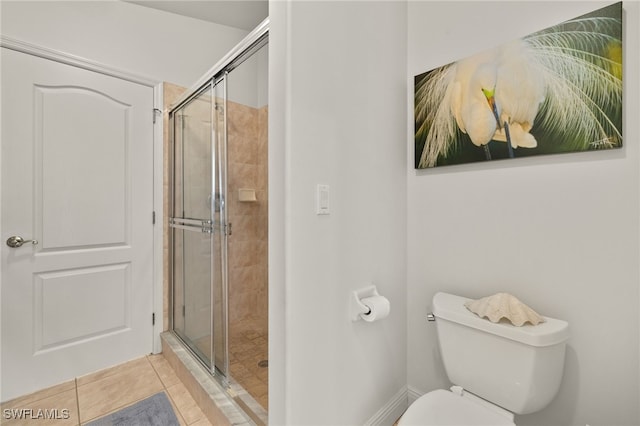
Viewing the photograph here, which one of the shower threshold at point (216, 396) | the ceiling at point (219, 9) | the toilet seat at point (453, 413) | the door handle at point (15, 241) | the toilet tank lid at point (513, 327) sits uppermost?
the ceiling at point (219, 9)

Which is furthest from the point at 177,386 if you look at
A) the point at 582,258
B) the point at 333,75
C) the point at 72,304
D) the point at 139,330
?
the point at 582,258

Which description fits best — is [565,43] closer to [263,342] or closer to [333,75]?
[333,75]

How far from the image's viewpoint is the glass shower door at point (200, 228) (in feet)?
5.67

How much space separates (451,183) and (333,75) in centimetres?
80

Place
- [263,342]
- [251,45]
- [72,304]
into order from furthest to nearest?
[72,304]
[263,342]
[251,45]

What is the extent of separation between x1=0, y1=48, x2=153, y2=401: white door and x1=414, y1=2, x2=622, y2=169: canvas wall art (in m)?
2.04

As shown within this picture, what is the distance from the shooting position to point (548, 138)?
1.13 m

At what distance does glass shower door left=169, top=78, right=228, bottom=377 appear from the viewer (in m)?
1.73

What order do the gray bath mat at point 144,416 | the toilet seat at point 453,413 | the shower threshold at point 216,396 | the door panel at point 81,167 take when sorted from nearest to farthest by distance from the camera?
the toilet seat at point 453,413 < the shower threshold at point 216,396 < the gray bath mat at point 144,416 < the door panel at point 81,167

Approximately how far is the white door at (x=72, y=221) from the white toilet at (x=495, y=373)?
2.02 m

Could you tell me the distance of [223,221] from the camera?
170cm

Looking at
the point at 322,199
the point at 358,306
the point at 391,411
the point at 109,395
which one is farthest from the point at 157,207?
the point at 391,411

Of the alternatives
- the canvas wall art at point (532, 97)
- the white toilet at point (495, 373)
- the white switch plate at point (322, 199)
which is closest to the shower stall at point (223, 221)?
the white switch plate at point (322, 199)

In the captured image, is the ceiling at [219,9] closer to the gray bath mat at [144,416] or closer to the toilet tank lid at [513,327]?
the toilet tank lid at [513,327]
